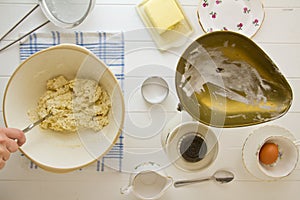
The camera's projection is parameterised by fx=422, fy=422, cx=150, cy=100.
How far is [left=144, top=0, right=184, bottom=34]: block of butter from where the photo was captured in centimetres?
104

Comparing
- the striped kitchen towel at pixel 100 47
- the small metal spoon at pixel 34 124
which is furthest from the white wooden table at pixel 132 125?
the small metal spoon at pixel 34 124

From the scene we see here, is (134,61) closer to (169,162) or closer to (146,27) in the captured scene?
(146,27)

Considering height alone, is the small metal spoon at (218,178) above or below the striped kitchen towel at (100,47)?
below

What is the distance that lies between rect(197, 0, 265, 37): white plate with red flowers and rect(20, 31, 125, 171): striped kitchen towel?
223 millimetres

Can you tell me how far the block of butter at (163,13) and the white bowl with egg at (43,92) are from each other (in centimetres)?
20

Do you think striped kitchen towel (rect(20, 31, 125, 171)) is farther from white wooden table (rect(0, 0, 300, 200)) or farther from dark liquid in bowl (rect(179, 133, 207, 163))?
dark liquid in bowl (rect(179, 133, 207, 163))

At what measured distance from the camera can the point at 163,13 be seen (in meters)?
1.05

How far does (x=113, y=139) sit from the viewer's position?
959 mm

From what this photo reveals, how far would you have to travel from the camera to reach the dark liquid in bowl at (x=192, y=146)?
1009 millimetres

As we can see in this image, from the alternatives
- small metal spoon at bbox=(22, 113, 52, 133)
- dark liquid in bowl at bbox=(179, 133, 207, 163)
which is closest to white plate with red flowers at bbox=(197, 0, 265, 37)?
dark liquid in bowl at bbox=(179, 133, 207, 163)

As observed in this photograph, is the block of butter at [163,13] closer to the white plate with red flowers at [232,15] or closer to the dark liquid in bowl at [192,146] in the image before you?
the white plate with red flowers at [232,15]

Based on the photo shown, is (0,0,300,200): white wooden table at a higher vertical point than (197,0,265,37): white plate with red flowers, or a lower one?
lower

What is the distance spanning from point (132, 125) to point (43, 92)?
234 mm

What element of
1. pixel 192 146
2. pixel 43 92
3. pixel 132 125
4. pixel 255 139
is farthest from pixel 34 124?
pixel 255 139
